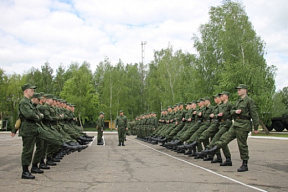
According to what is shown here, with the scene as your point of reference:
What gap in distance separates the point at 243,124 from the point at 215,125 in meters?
1.93

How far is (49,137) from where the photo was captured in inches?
328

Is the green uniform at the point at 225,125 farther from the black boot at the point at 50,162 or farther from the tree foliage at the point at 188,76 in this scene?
the tree foliage at the point at 188,76

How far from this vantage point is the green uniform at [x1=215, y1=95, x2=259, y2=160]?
27.6ft

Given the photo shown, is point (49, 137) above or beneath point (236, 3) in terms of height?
beneath

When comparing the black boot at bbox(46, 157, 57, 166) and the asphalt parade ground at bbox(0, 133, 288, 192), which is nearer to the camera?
the asphalt parade ground at bbox(0, 133, 288, 192)

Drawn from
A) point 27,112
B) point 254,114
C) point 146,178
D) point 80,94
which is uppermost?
point 80,94

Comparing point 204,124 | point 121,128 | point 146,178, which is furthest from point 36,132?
point 121,128

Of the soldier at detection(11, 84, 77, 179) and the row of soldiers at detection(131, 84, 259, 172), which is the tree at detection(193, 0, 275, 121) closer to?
the row of soldiers at detection(131, 84, 259, 172)

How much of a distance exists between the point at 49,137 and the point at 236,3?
31204 millimetres

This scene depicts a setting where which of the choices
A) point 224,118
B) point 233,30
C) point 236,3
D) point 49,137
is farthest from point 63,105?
point 236,3

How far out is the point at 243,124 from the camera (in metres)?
8.52

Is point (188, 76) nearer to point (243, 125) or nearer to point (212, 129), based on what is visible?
point (212, 129)

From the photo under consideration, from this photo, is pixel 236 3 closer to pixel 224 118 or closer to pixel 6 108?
pixel 224 118

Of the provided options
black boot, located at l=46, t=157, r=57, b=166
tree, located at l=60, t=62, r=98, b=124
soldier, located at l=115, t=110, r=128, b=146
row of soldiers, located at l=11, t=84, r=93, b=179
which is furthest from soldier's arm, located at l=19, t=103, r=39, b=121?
tree, located at l=60, t=62, r=98, b=124
